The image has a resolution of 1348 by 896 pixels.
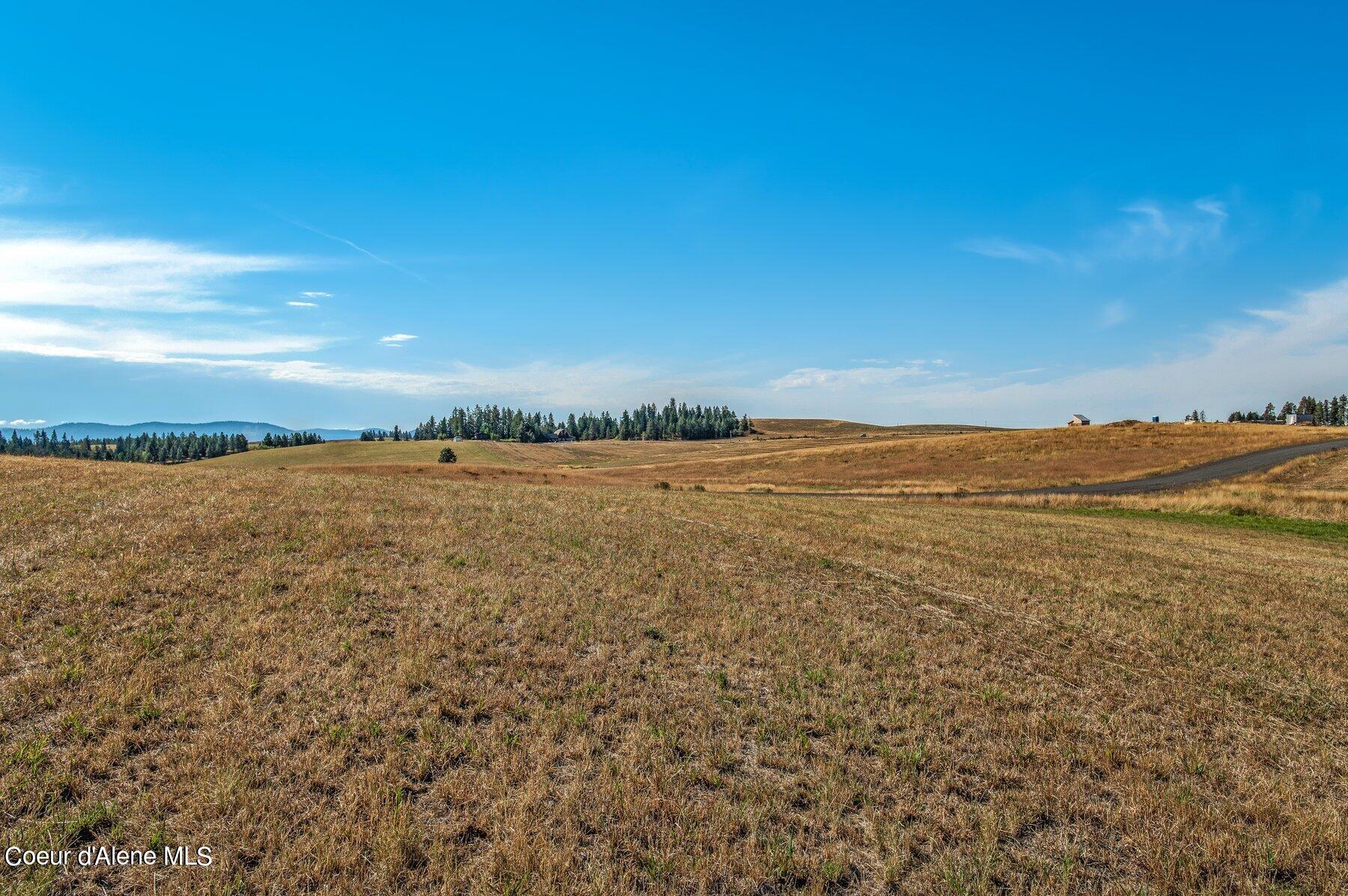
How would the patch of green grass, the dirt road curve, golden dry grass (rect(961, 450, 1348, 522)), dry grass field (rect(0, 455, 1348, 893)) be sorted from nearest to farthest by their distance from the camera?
dry grass field (rect(0, 455, 1348, 893)), the patch of green grass, golden dry grass (rect(961, 450, 1348, 522)), the dirt road curve

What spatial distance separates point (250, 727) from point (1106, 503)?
50.9m

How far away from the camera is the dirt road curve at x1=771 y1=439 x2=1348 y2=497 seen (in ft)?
158

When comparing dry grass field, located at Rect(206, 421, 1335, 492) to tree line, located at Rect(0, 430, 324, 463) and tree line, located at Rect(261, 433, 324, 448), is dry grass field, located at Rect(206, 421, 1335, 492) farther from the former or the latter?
tree line, located at Rect(0, 430, 324, 463)

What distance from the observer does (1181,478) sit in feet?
176

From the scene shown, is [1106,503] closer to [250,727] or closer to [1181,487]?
[1181,487]

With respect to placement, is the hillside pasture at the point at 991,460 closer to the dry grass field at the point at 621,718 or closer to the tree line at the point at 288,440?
the dry grass field at the point at 621,718

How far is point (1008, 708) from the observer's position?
28.5 ft

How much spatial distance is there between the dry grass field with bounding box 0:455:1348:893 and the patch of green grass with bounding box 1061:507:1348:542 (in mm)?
22448

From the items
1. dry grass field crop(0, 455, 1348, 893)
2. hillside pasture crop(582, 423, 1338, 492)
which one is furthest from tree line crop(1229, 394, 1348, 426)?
dry grass field crop(0, 455, 1348, 893)

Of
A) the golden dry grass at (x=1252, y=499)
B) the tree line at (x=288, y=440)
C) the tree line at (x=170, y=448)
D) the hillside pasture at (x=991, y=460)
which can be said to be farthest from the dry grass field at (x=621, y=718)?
the tree line at (x=170, y=448)

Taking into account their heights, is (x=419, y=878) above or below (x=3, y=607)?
below

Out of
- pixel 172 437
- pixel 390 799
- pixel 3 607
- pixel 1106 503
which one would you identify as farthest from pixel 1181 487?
pixel 172 437

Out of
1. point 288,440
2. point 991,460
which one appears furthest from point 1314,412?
point 288,440

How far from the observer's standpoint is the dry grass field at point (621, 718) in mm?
5465
